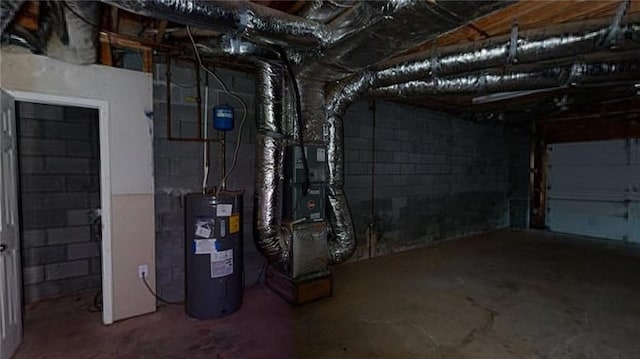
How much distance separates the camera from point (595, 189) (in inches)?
242

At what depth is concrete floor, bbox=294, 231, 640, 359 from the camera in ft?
7.69

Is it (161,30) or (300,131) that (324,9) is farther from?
(161,30)

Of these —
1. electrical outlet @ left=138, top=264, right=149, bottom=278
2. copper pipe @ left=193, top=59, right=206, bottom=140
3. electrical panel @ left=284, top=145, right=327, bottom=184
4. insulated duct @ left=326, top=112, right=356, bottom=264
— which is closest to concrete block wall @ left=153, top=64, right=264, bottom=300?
copper pipe @ left=193, top=59, right=206, bottom=140

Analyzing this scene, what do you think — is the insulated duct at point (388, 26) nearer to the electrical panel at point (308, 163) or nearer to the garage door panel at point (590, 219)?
the electrical panel at point (308, 163)

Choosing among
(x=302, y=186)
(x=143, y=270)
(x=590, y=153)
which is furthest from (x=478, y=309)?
(x=590, y=153)

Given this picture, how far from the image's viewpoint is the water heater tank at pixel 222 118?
9.82 feet

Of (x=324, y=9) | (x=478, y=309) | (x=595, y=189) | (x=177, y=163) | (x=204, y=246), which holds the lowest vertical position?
(x=478, y=309)

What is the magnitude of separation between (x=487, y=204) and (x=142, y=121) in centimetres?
612

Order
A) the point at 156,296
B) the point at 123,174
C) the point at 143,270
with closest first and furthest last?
the point at 123,174
the point at 143,270
the point at 156,296

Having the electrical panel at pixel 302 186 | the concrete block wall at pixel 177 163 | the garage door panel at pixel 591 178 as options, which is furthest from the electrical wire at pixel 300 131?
the garage door panel at pixel 591 178

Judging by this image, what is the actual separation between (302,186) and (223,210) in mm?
704

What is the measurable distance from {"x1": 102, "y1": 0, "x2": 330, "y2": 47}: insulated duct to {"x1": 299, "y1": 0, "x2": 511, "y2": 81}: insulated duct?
20 cm

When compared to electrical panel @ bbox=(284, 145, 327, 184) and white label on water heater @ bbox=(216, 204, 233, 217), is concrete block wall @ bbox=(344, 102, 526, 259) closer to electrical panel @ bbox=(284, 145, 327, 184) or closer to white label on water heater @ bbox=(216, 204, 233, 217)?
electrical panel @ bbox=(284, 145, 327, 184)

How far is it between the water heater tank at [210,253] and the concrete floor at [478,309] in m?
0.67
